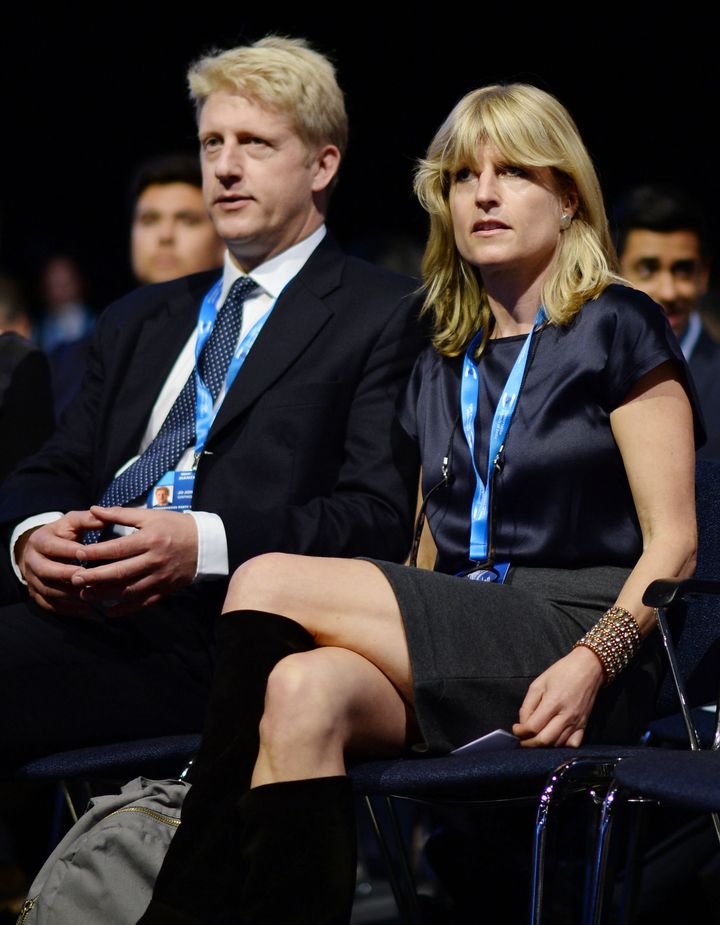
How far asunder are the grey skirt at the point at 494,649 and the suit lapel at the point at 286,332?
682mm

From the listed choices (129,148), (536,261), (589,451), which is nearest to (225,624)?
(589,451)

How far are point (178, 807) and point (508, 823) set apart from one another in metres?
0.99

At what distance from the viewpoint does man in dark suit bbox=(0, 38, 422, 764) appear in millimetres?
2514

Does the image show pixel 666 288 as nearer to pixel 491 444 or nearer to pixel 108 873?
pixel 491 444

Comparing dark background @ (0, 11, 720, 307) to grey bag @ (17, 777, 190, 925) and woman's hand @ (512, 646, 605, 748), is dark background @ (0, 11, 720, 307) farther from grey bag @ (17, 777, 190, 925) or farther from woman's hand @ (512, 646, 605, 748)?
grey bag @ (17, 777, 190, 925)

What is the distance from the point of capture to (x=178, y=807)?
7.14ft

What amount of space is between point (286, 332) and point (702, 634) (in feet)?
3.61

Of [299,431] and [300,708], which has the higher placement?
[299,431]

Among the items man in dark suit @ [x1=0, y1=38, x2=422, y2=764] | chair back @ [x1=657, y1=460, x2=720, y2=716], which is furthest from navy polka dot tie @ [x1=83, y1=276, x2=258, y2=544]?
chair back @ [x1=657, y1=460, x2=720, y2=716]

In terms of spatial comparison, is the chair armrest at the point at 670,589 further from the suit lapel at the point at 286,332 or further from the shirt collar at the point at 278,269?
the shirt collar at the point at 278,269

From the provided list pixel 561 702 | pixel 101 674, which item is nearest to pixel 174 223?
pixel 101 674

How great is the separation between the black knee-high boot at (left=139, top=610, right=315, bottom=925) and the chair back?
0.74m

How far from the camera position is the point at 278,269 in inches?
119

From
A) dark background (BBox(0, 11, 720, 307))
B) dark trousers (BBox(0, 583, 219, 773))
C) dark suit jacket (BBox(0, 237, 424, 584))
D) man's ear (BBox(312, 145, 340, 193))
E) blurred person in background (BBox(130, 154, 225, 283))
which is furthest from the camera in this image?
dark background (BBox(0, 11, 720, 307))
